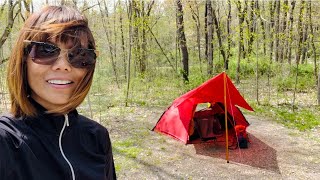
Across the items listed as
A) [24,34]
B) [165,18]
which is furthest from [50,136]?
[165,18]

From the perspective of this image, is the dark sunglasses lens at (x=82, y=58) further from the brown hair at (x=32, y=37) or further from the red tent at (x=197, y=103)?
the red tent at (x=197, y=103)

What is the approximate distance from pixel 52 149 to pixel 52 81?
22 centimetres

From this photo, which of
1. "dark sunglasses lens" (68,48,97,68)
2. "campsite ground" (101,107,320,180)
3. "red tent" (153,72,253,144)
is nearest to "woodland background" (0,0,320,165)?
"campsite ground" (101,107,320,180)

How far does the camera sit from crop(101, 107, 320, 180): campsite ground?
214 inches

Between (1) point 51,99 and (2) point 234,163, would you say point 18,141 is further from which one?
(2) point 234,163

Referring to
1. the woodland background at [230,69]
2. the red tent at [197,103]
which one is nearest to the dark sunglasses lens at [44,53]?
the red tent at [197,103]

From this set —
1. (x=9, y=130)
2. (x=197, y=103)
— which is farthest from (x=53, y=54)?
(x=197, y=103)

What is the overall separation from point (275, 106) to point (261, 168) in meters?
5.08

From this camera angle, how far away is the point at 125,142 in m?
7.04

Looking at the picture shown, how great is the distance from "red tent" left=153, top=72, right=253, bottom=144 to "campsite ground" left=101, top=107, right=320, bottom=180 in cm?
27

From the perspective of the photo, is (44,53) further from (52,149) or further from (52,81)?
(52,149)

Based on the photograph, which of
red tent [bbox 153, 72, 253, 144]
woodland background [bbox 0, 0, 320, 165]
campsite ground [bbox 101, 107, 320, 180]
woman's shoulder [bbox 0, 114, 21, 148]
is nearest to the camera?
woman's shoulder [bbox 0, 114, 21, 148]

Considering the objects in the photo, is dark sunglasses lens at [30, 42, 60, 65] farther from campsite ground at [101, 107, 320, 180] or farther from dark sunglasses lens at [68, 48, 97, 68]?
campsite ground at [101, 107, 320, 180]

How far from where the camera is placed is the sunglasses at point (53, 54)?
99cm
